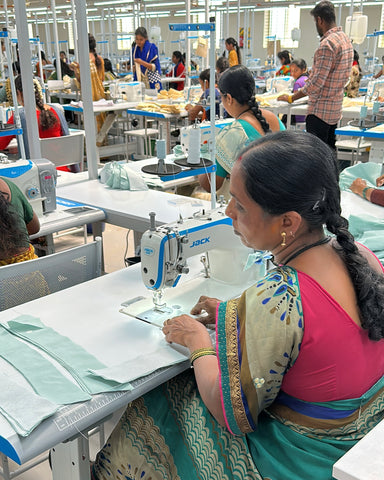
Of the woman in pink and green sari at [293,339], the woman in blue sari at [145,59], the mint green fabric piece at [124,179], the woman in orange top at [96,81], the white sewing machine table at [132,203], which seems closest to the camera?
the woman in pink and green sari at [293,339]

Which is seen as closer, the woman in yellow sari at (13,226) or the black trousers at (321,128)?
the woman in yellow sari at (13,226)

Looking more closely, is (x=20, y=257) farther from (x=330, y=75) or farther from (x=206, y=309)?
(x=330, y=75)

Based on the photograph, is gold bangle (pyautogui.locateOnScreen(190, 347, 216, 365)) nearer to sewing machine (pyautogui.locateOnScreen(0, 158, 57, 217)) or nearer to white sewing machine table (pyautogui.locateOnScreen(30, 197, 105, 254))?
white sewing machine table (pyautogui.locateOnScreen(30, 197, 105, 254))

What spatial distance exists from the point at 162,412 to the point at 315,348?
20.6 inches

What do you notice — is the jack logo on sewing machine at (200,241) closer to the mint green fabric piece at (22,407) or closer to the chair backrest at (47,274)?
the chair backrest at (47,274)

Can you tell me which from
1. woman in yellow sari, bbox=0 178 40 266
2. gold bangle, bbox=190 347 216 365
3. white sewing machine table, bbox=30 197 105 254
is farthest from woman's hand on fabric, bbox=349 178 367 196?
gold bangle, bbox=190 347 216 365

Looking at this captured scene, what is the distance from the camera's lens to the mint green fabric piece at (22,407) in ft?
3.90

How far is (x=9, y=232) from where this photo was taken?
2186 millimetres

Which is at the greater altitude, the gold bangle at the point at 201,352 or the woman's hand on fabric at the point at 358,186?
the gold bangle at the point at 201,352

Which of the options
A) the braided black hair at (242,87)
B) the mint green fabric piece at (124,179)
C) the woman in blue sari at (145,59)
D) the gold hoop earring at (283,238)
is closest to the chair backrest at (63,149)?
the mint green fabric piece at (124,179)

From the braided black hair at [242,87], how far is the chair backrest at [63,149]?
150 centimetres

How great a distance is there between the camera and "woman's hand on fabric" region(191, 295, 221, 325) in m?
1.65

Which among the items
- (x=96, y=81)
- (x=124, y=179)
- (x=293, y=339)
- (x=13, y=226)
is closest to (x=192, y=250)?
(x=293, y=339)

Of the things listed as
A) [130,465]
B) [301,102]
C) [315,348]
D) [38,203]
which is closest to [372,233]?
[315,348]
